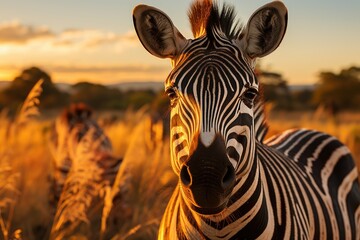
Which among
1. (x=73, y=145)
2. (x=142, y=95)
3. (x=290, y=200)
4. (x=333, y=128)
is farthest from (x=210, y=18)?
(x=142, y=95)

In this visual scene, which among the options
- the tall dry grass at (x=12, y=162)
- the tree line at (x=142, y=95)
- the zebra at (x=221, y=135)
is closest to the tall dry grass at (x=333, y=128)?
the tall dry grass at (x=12, y=162)

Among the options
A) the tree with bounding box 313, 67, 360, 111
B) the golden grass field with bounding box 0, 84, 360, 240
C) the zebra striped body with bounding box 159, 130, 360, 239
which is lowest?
the golden grass field with bounding box 0, 84, 360, 240

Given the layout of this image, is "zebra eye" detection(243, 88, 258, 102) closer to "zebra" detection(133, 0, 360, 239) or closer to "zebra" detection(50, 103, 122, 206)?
"zebra" detection(133, 0, 360, 239)

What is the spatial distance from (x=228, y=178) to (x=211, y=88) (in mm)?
454

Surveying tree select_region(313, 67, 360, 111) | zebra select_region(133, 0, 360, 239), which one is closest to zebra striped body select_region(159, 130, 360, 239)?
zebra select_region(133, 0, 360, 239)

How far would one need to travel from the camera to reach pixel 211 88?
2467 millimetres

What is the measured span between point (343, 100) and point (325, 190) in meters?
46.0

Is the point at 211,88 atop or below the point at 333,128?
atop

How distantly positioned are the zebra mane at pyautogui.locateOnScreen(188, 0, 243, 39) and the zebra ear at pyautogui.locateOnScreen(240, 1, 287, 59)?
0.11 m

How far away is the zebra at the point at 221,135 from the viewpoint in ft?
7.46

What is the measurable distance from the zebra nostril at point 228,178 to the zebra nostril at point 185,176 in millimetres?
147

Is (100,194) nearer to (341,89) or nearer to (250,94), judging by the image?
(250,94)

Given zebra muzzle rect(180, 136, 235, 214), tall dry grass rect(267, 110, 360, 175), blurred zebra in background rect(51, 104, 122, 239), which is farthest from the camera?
tall dry grass rect(267, 110, 360, 175)

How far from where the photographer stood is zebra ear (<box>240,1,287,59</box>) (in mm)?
2754
